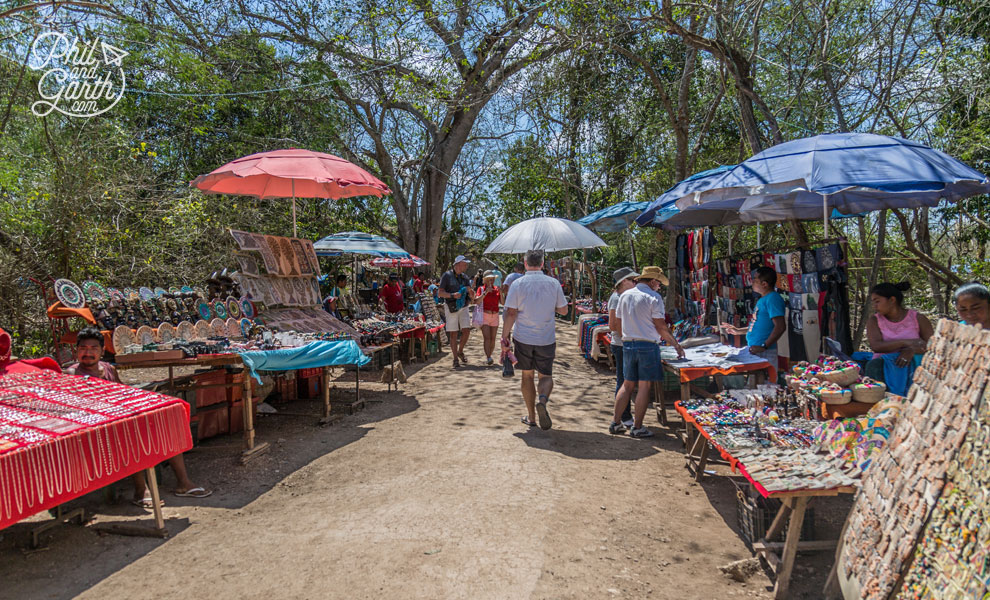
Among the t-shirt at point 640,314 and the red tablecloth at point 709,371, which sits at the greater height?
the t-shirt at point 640,314

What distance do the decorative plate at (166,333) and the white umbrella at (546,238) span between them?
218 inches

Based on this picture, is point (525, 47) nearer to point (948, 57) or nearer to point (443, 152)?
point (443, 152)

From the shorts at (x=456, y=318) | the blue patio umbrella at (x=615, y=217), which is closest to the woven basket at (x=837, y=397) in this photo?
the shorts at (x=456, y=318)

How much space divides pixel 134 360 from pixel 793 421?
516cm

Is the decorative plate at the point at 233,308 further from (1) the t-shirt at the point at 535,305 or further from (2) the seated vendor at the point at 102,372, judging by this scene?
(1) the t-shirt at the point at 535,305

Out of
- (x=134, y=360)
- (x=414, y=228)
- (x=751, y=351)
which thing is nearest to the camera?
(x=134, y=360)

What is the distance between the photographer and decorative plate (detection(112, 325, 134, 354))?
4988mm

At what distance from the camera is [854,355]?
5.60 metres

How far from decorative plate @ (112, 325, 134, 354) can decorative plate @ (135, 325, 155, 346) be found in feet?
0.20

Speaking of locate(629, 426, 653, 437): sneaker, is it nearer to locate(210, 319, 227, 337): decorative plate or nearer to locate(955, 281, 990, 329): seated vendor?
locate(955, 281, 990, 329): seated vendor

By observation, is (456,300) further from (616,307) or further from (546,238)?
(616,307)

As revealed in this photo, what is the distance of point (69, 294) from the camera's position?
194 inches

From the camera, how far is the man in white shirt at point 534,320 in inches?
225

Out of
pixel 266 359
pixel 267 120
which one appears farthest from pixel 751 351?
pixel 267 120
